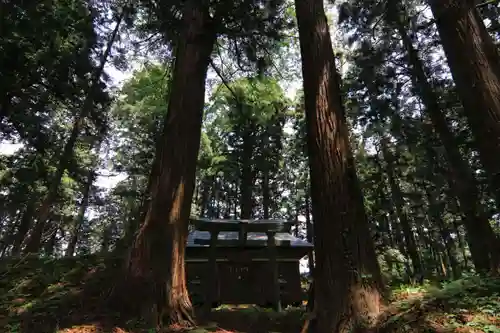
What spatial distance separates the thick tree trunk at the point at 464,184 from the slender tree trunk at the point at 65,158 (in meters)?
11.0

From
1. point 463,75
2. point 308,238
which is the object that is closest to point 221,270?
point 463,75

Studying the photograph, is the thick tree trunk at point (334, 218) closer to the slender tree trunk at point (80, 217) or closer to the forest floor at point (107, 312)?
the forest floor at point (107, 312)

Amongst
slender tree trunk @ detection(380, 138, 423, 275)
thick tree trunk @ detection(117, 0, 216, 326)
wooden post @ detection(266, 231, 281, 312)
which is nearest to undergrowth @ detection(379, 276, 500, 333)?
thick tree trunk @ detection(117, 0, 216, 326)

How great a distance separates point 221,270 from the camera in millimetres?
11914

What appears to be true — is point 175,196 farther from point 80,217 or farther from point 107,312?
point 80,217

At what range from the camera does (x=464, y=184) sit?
29.6 ft

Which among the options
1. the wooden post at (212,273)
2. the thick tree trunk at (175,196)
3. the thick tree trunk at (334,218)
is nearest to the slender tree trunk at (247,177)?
the wooden post at (212,273)

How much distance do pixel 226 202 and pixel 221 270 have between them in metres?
19.9

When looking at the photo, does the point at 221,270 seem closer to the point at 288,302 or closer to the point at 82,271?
the point at 288,302

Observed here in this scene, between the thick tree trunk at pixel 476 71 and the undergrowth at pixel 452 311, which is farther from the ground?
the thick tree trunk at pixel 476 71

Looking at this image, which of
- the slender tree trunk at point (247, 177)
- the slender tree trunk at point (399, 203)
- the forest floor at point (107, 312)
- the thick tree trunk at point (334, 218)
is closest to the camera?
the forest floor at point (107, 312)

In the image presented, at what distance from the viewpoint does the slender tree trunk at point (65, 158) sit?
36.6 ft

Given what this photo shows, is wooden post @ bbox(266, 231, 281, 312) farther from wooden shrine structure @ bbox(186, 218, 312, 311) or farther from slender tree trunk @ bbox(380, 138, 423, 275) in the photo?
slender tree trunk @ bbox(380, 138, 423, 275)

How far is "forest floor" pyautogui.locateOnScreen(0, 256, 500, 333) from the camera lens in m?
3.45
